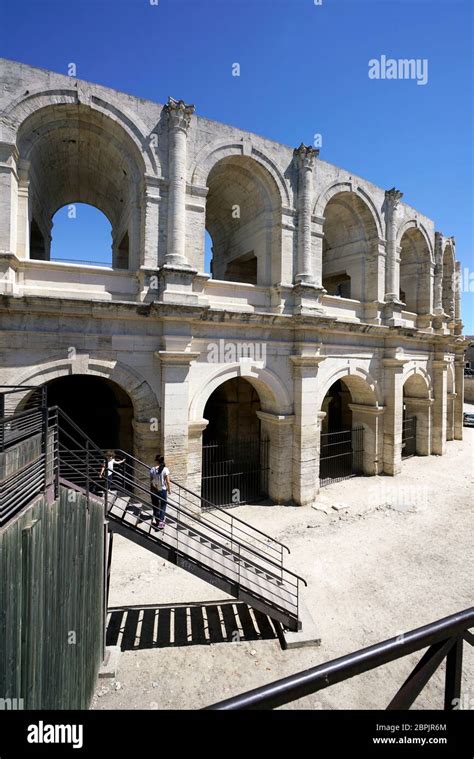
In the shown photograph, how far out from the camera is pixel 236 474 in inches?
496

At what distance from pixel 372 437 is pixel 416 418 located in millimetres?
5575

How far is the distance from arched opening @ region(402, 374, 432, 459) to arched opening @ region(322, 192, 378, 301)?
646 centimetres

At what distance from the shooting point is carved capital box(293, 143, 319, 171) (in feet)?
42.4

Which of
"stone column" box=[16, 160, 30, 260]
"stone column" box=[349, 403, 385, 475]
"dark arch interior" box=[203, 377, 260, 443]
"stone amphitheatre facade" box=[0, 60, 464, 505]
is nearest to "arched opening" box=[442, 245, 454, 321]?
"stone amphitheatre facade" box=[0, 60, 464, 505]

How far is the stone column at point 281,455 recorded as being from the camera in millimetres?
12953

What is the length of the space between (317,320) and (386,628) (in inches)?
362

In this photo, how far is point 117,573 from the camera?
28.9ft

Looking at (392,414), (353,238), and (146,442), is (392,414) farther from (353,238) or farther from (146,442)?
(146,442)

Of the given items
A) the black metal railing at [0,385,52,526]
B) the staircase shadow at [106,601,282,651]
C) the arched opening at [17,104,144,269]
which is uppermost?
the arched opening at [17,104,144,269]

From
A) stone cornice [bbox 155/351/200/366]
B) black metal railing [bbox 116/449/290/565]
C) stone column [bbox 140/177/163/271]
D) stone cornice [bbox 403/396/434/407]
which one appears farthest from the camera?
stone cornice [bbox 403/396/434/407]

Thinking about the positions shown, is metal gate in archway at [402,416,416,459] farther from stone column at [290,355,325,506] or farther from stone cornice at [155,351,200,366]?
stone cornice at [155,351,200,366]

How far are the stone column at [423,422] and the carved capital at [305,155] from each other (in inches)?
529

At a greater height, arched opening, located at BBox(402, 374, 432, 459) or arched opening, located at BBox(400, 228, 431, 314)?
arched opening, located at BBox(400, 228, 431, 314)

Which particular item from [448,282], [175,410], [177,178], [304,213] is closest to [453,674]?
[175,410]
